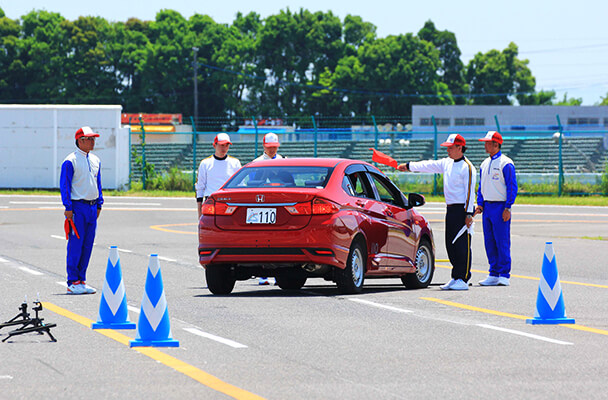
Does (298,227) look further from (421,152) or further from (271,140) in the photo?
(421,152)

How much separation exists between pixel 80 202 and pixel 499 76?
117 meters

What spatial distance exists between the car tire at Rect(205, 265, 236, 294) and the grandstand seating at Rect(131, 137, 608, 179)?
119ft

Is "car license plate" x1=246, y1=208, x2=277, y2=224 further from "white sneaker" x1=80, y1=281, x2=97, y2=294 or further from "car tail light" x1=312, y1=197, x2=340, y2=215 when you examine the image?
"white sneaker" x1=80, y1=281, x2=97, y2=294

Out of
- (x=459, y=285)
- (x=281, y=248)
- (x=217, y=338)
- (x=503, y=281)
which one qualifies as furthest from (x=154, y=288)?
(x=503, y=281)

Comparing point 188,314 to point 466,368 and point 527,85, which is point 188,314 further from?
point 527,85

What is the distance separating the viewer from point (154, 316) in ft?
27.9

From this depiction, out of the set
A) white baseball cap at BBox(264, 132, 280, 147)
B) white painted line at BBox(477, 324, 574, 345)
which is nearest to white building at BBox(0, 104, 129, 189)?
white baseball cap at BBox(264, 132, 280, 147)

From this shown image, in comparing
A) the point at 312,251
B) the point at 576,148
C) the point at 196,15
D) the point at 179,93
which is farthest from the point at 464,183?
the point at 196,15

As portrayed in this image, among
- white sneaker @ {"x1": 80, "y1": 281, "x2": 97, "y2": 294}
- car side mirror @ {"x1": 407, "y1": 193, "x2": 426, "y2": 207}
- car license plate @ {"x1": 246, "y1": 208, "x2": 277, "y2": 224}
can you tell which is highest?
car side mirror @ {"x1": 407, "y1": 193, "x2": 426, "y2": 207}

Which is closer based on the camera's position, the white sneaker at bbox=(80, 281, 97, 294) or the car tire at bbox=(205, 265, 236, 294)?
the car tire at bbox=(205, 265, 236, 294)

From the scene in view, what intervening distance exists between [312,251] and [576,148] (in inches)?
1684

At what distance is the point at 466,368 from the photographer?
7.70m

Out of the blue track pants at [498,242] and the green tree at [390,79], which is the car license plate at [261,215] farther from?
the green tree at [390,79]

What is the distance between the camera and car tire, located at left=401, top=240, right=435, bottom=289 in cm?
1362
